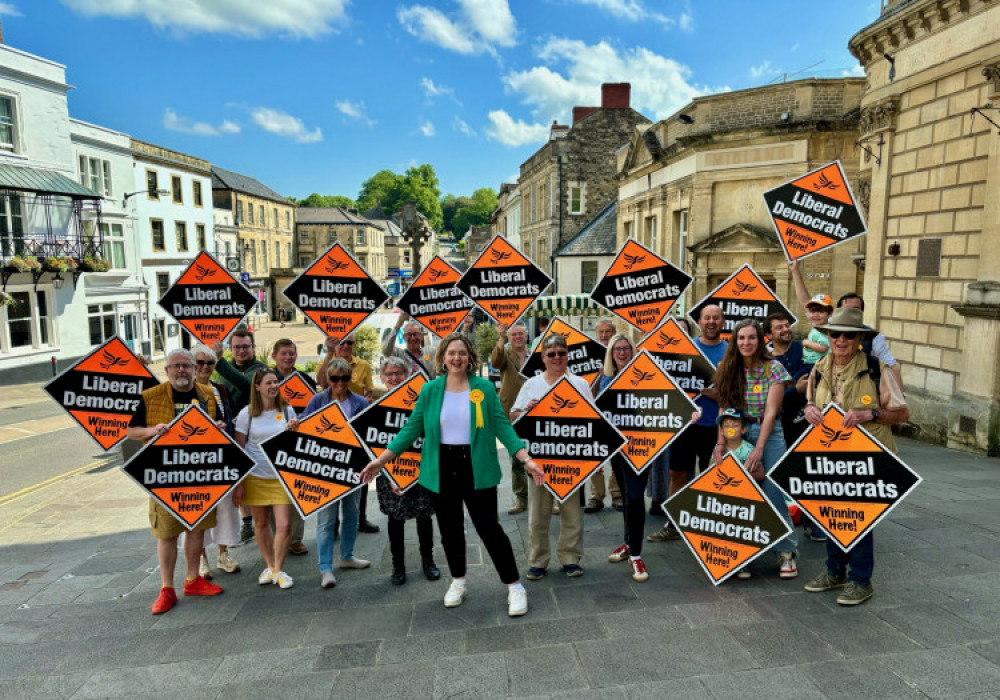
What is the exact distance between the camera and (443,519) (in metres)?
4.77

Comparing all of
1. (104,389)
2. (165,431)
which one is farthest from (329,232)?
(165,431)

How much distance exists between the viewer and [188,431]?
5141mm

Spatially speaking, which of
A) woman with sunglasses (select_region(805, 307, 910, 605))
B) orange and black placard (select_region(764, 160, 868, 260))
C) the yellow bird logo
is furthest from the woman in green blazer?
orange and black placard (select_region(764, 160, 868, 260))

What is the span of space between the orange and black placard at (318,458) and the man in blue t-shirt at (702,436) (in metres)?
2.79

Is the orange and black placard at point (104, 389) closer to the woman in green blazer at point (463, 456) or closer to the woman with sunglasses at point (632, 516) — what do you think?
the woman in green blazer at point (463, 456)

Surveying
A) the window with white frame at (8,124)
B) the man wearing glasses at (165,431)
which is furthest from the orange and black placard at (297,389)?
the window with white frame at (8,124)

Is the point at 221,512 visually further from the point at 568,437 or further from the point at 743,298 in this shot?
the point at 743,298

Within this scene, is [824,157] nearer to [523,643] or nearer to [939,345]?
[939,345]

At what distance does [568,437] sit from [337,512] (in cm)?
211

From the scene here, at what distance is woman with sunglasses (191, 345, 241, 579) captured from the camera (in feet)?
18.0

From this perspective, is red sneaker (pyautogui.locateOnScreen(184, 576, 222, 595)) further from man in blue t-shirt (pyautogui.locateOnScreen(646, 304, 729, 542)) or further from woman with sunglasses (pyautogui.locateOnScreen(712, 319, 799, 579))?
woman with sunglasses (pyautogui.locateOnScreen(712, 319, 799, 579))

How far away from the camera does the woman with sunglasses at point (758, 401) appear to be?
196 inches

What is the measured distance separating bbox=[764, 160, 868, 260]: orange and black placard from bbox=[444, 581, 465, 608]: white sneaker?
5.20m

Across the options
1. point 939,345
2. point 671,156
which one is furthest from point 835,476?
point 671,156
